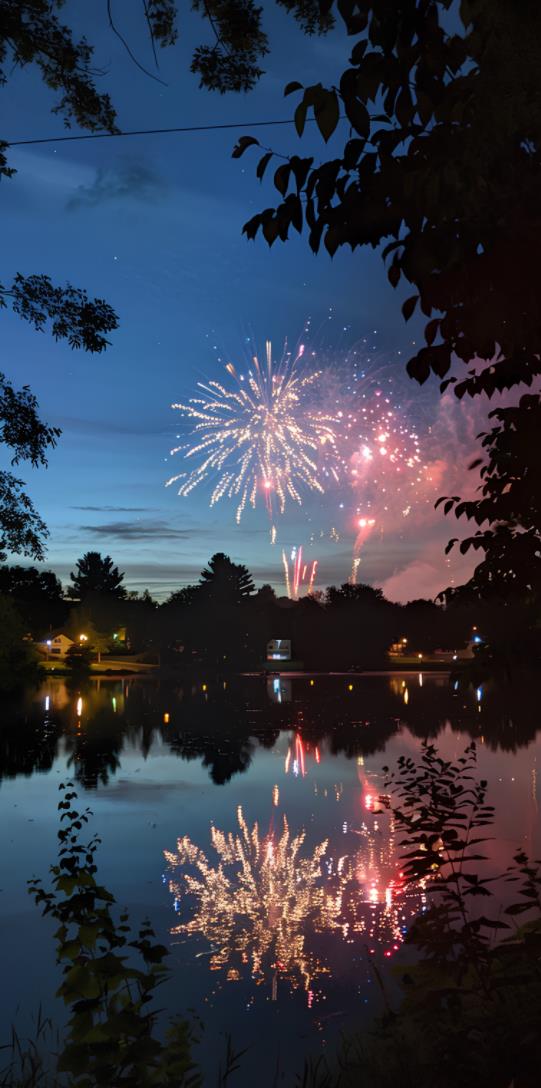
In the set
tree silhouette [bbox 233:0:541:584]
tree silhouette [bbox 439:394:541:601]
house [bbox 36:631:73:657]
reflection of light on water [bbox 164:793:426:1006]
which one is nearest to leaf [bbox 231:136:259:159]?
tree silhouette [bbox 233:0:541:584]

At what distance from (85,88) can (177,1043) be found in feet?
28.7

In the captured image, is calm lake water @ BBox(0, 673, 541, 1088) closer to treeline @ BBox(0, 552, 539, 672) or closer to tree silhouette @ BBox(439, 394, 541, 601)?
tree silhouette @ BBox(439, 394, 541, 601)

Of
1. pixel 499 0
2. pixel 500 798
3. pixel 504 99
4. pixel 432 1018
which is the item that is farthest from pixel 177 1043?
pixel 500 798

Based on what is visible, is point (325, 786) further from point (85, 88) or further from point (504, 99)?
point (504, 99)

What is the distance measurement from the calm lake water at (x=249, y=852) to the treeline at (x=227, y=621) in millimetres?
70277

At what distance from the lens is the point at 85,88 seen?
8.66 metres

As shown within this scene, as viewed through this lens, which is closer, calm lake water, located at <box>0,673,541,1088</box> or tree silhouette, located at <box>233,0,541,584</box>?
tree silhouette, located at <box>233,0,541,584</box>

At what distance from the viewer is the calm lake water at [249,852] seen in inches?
315

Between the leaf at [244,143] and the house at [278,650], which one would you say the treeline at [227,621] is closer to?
the house at [278,650]

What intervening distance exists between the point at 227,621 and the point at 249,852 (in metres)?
110

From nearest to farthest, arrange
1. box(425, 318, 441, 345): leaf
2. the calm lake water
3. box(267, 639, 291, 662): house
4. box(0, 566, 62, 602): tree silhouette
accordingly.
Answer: box(425, 318, 441, 345): leaf, the calm lake water, box(267, 639, 291, 662): house, box(0, 566, 62, 602): tree silhouette

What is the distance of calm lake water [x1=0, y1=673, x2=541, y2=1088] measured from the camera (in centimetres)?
800

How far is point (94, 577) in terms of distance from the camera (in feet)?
567

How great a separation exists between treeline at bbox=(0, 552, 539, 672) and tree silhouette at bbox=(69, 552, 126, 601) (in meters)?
0.21
